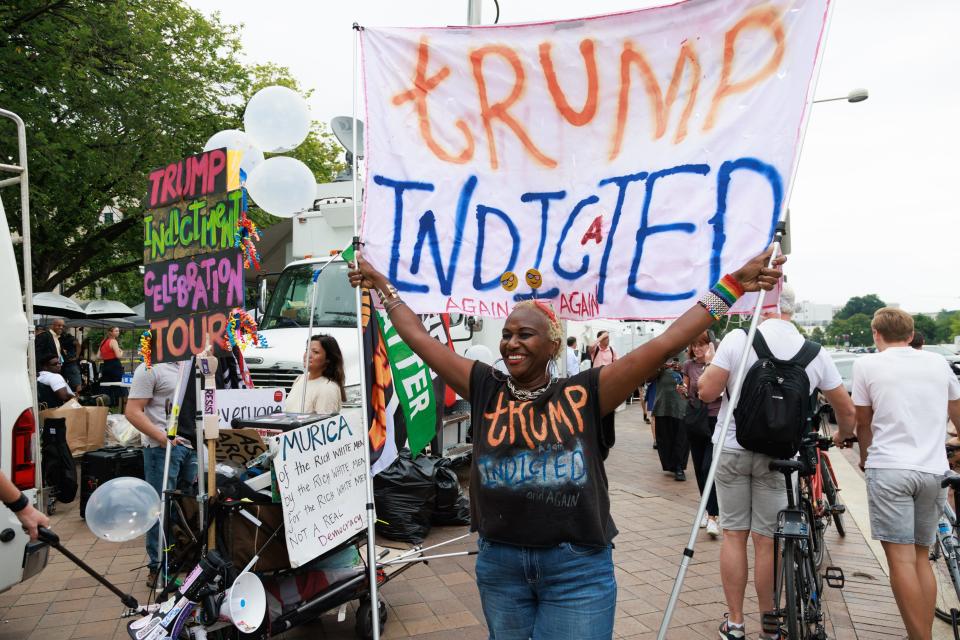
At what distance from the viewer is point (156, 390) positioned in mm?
5457

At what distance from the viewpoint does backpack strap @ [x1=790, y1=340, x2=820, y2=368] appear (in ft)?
13.5

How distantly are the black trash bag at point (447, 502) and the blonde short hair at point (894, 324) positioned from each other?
3.97 meters

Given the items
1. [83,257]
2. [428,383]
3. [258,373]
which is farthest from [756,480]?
[83,257]

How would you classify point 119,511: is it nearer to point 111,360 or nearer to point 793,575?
point 793,575

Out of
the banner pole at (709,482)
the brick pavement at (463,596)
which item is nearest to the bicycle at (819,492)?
the brick pavement at (463,596)

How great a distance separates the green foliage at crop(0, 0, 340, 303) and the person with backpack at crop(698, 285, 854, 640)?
1264 cm

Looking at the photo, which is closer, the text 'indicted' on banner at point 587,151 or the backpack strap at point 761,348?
the text 'indicted' on banner at point 587,151

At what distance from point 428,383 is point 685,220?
2.31m

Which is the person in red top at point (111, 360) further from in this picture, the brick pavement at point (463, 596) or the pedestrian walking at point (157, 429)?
the pedestrian walking at point (157, 429)

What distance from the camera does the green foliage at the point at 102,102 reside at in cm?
1370

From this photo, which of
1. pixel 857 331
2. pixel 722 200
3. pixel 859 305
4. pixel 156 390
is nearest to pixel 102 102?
pixel 156 390

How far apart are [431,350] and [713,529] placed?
16.2ft

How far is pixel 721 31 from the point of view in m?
2.88

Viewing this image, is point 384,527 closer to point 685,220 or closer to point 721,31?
point 685,220
